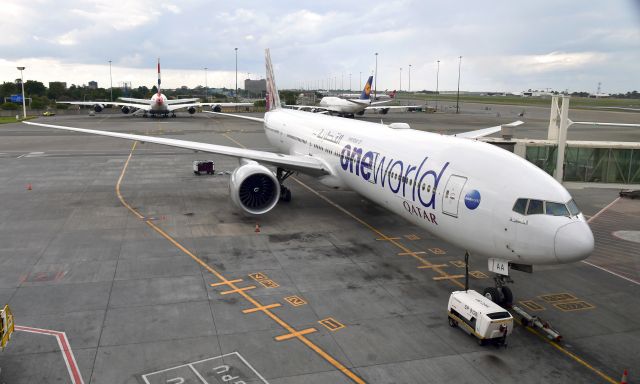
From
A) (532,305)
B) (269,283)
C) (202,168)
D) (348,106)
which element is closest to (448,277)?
(532,305)

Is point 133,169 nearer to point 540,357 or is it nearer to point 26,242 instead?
point 26,242

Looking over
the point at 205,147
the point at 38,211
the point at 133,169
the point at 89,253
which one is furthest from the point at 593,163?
the point at 133,169

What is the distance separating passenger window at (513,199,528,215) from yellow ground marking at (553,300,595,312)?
14.7 feet

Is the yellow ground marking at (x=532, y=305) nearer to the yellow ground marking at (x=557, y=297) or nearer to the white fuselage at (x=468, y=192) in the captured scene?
the yellow ground marking at (x=557, y=297)

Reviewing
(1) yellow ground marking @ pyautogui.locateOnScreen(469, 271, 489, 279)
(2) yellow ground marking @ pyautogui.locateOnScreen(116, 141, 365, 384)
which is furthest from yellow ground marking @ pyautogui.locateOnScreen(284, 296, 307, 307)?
(1) yellow ground marking @ pyautogui.locateOnScreen(469, 271, 489, 279)

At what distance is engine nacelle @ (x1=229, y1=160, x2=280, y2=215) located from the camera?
23.2 m

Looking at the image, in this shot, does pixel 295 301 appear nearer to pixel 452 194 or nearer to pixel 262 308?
pixel 262 308

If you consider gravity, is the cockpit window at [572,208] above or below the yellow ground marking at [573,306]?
above

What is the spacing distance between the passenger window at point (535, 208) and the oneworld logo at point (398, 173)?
132 inches

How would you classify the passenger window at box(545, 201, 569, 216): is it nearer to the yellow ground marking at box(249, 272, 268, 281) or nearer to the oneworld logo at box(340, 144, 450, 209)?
the oneworld logo at box(340, 144, 450, 209)

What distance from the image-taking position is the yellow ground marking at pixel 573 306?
1528 centimetres

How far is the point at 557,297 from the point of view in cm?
1620

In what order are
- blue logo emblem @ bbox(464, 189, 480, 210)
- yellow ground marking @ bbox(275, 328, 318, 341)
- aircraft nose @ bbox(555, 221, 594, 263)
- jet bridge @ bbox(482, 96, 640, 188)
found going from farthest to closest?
jet bridge @ bbox(482, 96, 640, 188), blue logo emblem @ bbox(464, 189, 480, 210), yellow ground marking @ bbox(275, 328, 318, 341), aircraft nose @ bbox(555, 221, 594, 263)

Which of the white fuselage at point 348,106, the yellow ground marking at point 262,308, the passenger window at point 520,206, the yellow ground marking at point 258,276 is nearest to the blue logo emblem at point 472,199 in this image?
the passenger window at point 520,206
